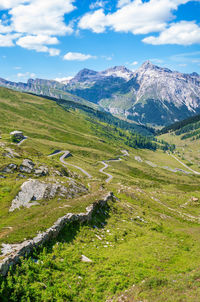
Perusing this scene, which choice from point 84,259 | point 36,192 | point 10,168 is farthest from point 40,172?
point 84,259

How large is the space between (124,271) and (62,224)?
9145 millimetres

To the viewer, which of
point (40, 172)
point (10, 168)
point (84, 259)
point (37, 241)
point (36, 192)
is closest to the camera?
point (37, 241)

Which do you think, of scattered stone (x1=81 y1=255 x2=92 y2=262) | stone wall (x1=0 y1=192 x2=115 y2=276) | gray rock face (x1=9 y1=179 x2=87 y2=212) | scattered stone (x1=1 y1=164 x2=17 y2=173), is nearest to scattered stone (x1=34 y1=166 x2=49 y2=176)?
scattered stone (x1=1 y1=164 x2=17 y2=173)

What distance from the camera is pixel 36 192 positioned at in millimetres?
39375

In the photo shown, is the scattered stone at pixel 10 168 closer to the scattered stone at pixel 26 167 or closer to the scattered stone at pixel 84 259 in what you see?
the scattered stone at pixel 26 167

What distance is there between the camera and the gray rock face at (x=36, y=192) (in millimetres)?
35531

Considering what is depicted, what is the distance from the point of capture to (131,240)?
29.6 m

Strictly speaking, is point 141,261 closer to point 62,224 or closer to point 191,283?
point 191,283

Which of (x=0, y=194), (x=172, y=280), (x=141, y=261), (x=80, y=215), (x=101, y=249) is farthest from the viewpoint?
(x=0, y=194)

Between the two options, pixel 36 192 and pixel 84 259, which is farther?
pixel 36 192

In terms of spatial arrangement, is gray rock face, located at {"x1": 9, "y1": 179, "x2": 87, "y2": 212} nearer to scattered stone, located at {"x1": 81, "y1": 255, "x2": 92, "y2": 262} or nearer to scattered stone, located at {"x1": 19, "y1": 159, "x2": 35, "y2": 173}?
scattered stone, located at {"x1": 19, "y1": 159, "x2": 35, "y2": 173}

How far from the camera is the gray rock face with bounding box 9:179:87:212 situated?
35.5m

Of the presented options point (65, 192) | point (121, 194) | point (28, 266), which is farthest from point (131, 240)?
point (121, 194)

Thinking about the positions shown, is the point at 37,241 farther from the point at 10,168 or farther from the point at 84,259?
the point at 10,168
